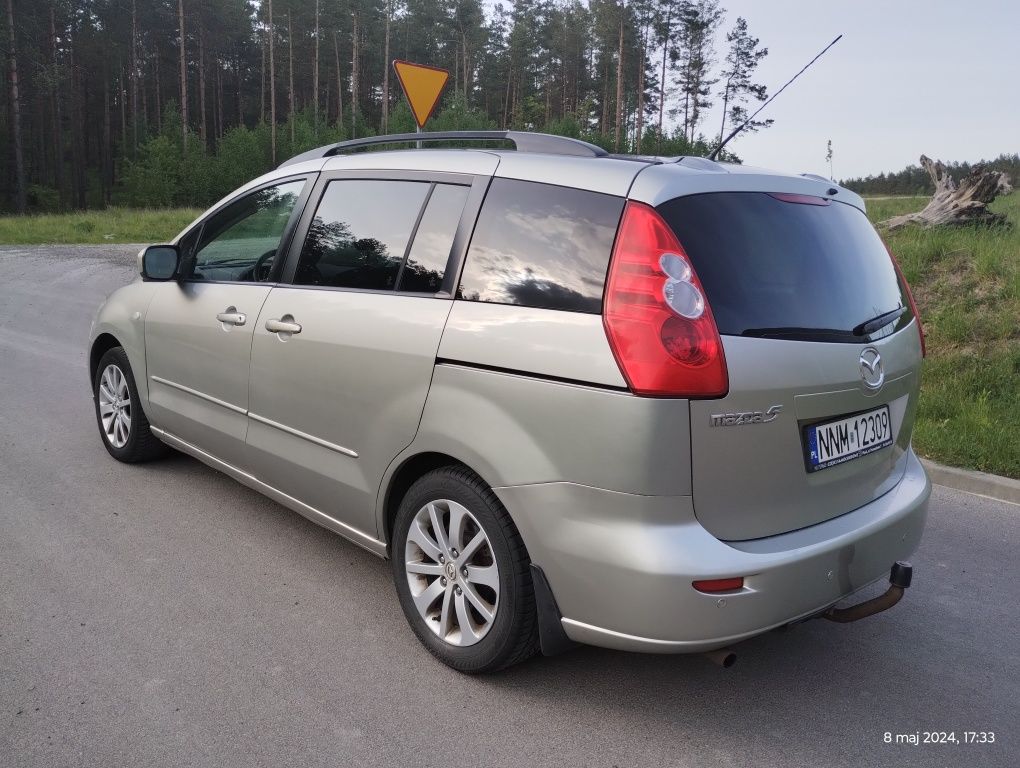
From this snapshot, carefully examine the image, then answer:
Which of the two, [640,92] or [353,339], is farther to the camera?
[640,92]

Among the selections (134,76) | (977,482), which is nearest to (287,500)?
(977,482)

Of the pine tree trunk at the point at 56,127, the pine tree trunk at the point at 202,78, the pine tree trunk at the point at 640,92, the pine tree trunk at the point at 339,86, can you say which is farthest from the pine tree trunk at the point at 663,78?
the pine tree trunk at the point at 56,127

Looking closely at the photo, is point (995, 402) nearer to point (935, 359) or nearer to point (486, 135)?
point (935, 359)

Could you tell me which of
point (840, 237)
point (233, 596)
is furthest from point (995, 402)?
point (233, 596)

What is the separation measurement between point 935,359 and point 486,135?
17.7 ft

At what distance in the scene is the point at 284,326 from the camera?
381cm

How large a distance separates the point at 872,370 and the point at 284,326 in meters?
2.35

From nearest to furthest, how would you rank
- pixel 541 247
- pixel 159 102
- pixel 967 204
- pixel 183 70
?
pixel 541 247 < pixel 967 204 < pixel 183 70 < pixel 159 102

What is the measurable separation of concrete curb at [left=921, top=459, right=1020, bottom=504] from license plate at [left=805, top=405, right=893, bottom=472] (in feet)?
8.80

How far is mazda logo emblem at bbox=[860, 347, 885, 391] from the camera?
2.95 metres

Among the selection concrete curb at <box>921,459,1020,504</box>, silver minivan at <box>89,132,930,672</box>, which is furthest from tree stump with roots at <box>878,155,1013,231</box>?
silver minivan at <box>89,132,930,672</box>

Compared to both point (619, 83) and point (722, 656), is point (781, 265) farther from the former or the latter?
point (619, 83)

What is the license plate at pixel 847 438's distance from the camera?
9.15 ft

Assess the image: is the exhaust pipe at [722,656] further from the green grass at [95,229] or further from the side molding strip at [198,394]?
the green grass at [95,229]
